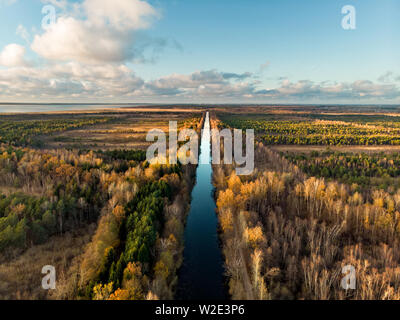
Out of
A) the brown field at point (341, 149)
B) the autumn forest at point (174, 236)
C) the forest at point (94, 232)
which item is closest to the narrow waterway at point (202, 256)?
the autumn forest at point (174, 236)

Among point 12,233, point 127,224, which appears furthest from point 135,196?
point 12,233

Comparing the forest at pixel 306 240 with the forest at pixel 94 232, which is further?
the forest at pixel 94 232

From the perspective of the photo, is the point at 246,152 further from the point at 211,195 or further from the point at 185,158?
the point at 211,195

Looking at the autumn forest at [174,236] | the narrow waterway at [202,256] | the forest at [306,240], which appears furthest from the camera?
the narrow waterway at [202,256]

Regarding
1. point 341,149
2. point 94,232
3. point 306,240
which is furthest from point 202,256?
point 341,149

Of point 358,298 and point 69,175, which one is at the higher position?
point 69,175

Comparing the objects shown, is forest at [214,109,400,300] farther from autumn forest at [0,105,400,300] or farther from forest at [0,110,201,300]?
forest at [0,110,201,300]

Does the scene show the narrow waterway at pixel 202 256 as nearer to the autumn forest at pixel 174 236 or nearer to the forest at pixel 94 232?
the autumn forest at pixel 174 236

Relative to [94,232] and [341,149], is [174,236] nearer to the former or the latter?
[94,232]

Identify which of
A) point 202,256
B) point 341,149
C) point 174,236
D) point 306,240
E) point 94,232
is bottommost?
point 202,256
